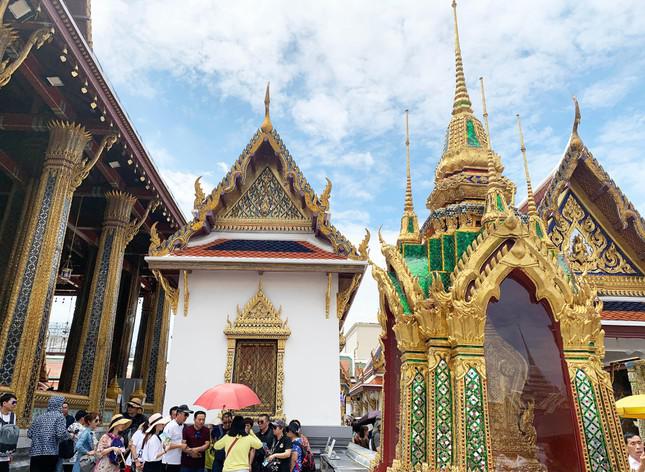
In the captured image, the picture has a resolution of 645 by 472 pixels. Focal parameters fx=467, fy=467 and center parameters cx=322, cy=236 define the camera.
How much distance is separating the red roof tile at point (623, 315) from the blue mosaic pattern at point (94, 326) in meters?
9.19

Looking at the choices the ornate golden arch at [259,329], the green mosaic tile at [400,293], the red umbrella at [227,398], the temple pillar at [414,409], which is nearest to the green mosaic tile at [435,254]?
the green mosaic tile at [400,293]

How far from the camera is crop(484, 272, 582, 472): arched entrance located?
2.95 m

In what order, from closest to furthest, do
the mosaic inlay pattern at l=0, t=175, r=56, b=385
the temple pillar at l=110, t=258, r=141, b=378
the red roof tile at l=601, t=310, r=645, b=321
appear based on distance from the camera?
the red roof tile at l=601, t=310, r=645, b=321, the mosaic inlay pattern at l=0, t=175, r=56, b=385, the temple pillar at l=110, t=258, r=141, b=378

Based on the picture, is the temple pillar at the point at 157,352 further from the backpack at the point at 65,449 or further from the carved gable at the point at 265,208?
the backpack at the point at 65,449

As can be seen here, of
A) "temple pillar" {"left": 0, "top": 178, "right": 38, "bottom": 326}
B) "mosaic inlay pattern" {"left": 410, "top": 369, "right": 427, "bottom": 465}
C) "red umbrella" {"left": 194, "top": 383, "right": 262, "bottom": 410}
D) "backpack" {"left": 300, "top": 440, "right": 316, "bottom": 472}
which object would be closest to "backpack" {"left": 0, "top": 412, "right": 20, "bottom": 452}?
"red umbrella" {"left": 194, "top": 383, "right": 262, "bottom": 410}

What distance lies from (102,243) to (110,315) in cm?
168

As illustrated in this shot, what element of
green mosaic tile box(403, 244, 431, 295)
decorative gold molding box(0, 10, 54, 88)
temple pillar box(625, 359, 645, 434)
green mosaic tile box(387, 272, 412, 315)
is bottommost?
temple pillar box(625, 359, 645, 434)

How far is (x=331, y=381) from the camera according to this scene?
7.50m

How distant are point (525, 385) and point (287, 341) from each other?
4898mm

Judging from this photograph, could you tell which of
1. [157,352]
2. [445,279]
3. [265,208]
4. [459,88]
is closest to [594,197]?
[459,88]

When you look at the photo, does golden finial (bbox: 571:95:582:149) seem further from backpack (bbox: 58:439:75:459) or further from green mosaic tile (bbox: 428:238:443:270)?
backpack (bbox: 58:439:75:459)

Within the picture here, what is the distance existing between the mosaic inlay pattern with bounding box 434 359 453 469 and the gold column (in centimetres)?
626

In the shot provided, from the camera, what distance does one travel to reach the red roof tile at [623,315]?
574 centimetres

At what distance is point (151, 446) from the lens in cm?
477
